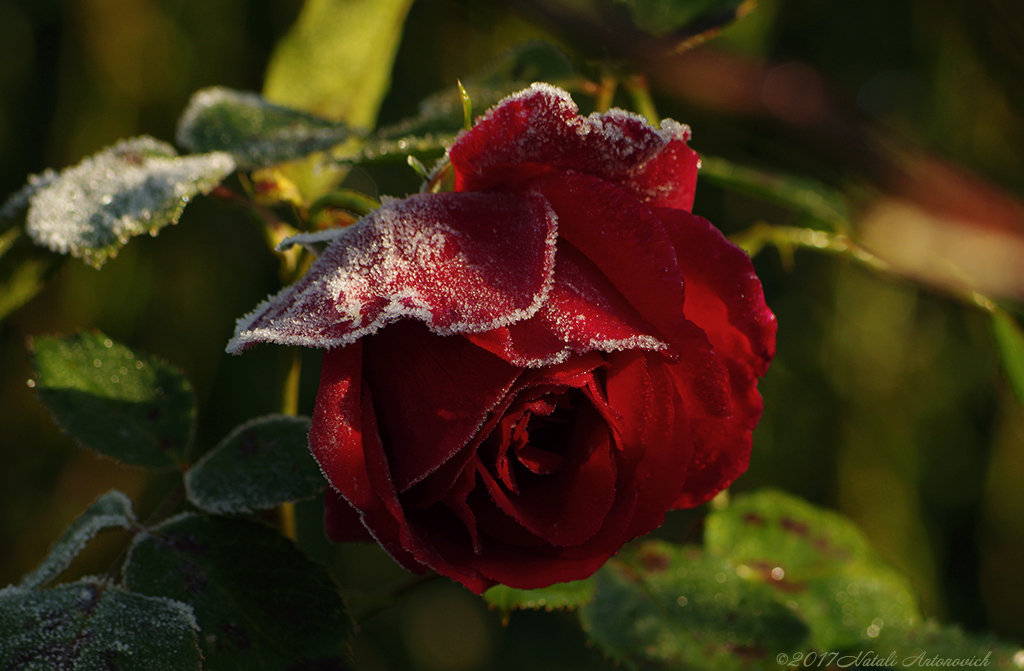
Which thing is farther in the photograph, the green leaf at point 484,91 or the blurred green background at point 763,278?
the blurred green background at point 763,278

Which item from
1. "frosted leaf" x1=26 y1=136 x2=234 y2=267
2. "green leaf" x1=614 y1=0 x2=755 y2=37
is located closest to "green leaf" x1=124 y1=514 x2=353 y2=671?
"frosted leaf" x1=26 y1=136 x2=234 y2=267

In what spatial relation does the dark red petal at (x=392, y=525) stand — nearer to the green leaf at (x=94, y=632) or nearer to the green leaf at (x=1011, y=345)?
the green leaf at (x=94, y=632)

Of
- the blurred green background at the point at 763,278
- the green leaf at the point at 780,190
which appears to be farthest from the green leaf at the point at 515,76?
the blurred green background at the point at 763,278

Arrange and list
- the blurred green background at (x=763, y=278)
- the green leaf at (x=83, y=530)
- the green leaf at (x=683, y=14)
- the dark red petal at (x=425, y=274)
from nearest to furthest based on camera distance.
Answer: the dark red petal at (x=425, y=274)
the green leaf at (x=83, y=530)
the green leaf at (x=683, y=14)
the blurred green background at (x=763, y=278)

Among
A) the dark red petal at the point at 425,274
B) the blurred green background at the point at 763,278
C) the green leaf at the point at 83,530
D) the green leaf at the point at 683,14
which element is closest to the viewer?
the dark red petal at the point at 425,274

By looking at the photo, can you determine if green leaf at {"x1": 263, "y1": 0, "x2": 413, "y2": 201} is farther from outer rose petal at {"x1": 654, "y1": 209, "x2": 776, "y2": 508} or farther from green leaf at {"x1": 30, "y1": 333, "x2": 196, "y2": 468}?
outer rose petal at {"x1": 654, "y1": 209, "x2": 776, "y2": 508}

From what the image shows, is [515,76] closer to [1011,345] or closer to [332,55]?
[332,55]

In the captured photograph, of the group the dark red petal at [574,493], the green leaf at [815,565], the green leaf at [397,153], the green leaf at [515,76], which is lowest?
the green leaf at [815,565]
